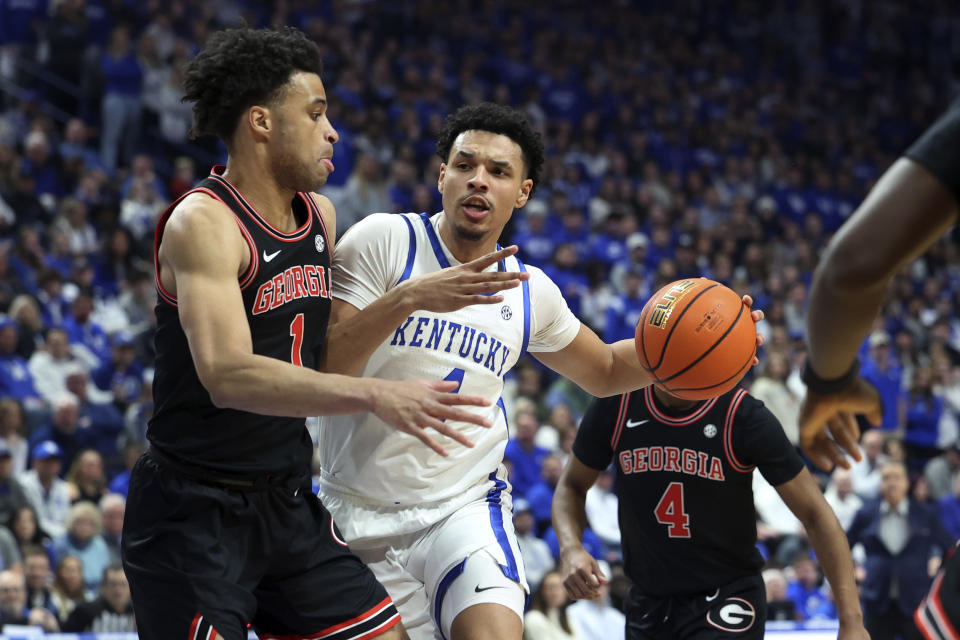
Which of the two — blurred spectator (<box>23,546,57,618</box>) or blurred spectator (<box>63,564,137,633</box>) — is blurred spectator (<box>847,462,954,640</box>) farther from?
blurred spectator (<box>23,546,57,618</box>)

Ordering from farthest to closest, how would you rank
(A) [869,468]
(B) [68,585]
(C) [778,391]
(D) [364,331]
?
(C) [778,391]
(A) [869,468]
(B) [68,585]
(D) [364,331]

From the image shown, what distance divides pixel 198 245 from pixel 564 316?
1.66m

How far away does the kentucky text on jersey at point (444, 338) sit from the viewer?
4.02m

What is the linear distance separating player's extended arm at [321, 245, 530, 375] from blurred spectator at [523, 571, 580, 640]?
457cm

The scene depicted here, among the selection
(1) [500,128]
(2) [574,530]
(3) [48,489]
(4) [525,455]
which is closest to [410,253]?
(1) [500,128]

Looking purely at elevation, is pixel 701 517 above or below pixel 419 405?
below

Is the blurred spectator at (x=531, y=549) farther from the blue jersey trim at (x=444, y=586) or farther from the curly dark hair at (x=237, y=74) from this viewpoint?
the curly dark hair at (x=237, y=74)

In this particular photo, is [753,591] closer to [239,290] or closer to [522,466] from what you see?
[239,290]

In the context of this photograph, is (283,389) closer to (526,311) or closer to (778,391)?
(526,311)

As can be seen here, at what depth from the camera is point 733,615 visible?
4406 mm

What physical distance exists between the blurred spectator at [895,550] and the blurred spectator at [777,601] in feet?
1.94

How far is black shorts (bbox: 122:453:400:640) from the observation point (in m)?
3.25

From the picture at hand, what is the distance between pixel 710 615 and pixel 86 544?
16.9ft

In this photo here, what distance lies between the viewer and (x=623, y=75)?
18453 mm
